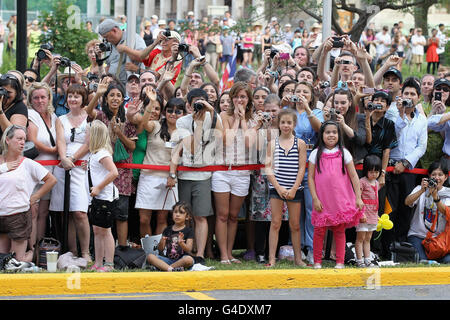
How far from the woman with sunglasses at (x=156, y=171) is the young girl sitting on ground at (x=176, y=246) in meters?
0.47

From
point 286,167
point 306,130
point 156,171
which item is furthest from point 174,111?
point 306,130

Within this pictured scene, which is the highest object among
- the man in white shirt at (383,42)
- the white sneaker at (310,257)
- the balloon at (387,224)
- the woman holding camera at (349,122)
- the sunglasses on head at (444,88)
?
the man in white shirt at (383,42)

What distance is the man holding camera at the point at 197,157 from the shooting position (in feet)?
31.4

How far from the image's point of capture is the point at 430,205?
9.82 metres

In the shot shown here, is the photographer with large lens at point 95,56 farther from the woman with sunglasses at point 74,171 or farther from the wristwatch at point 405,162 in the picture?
the wristwatch at point 405,162

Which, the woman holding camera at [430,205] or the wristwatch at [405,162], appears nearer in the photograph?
the woman holding camera at [430,205]

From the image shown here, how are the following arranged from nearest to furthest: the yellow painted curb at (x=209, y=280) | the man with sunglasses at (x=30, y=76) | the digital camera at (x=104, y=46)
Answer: the yellow painted curb at (x=209, y=280) < the man with sunglasses at (x=30, y=76) < the digital camera at (x=104, y=46)

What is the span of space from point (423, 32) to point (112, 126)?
2585 centimetres

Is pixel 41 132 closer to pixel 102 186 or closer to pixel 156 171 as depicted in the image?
pixel 102 186

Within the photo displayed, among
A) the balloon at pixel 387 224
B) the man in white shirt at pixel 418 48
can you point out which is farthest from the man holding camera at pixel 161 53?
the man in white shirt at pixel 418 48

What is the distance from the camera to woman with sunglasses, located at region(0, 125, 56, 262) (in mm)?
8734

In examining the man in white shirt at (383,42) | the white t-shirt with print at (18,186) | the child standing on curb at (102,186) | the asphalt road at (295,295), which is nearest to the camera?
the asphalt road at (295,295)

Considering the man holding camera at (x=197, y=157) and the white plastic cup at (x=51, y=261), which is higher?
the man holding camera at (x=197, y=157)

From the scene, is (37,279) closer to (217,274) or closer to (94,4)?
(217,274)
